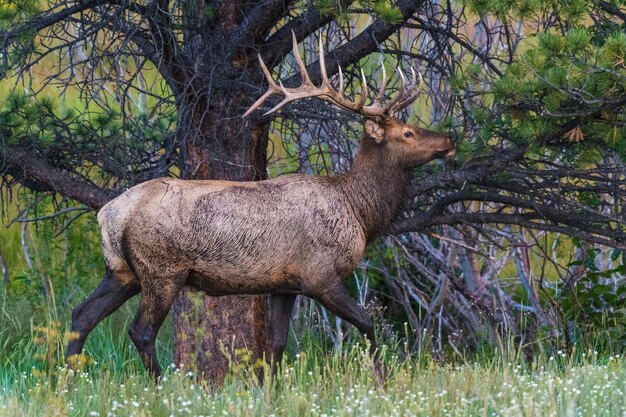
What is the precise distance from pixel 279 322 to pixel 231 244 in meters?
0.68

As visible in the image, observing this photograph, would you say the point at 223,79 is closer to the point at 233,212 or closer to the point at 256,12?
the point at 256,12

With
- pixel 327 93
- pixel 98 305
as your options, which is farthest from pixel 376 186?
pixel 98 305

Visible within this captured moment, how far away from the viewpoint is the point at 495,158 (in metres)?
7.23

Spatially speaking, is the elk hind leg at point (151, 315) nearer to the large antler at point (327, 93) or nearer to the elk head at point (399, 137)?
the large antler at point (327, 93)

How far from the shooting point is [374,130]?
722cm

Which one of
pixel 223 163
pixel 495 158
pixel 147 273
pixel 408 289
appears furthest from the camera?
pixel 408 289

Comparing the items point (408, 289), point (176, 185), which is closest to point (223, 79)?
point (176, 185)

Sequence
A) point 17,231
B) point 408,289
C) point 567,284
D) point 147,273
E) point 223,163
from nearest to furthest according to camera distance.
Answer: point 147,273 < point 223,163 < point 567,284 < point 408,289 < point 17,231

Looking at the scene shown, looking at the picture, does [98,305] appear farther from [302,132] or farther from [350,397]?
[302,132]

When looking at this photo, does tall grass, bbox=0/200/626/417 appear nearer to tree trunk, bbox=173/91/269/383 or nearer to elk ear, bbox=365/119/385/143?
tree trunk, bbox=173/91/269/383

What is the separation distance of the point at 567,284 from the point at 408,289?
1959 millimetres

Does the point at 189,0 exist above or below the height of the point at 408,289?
above

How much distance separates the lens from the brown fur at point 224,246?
21.6 ft

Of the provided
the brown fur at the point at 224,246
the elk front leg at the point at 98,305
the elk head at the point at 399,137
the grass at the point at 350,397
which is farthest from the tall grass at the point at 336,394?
the elk head at the point at 399,137
